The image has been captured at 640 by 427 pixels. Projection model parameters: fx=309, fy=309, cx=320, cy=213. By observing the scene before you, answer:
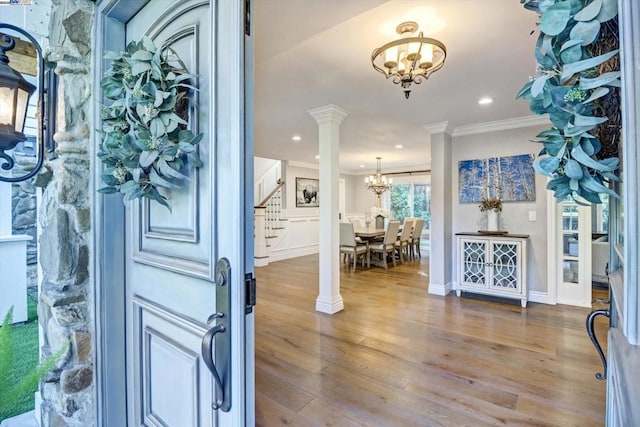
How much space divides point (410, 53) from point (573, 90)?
5.75 feet

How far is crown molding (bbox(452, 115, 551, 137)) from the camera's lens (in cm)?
400

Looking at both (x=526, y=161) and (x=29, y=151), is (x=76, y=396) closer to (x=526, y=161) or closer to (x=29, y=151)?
(x=29, y=151)

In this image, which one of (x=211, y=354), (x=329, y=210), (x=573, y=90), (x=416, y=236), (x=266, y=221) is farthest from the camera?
(x=416, y=236)

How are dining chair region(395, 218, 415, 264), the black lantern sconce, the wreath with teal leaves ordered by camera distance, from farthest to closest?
dining chair region(395, 218, 415, 264) < the black lantern sconce < the wreath with teal leaves

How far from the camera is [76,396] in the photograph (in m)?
1.32

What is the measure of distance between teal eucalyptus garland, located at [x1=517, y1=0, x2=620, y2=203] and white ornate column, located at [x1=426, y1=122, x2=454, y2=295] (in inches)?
159

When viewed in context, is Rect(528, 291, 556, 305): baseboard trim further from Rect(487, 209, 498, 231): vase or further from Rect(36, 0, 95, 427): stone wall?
Rect(36, 0, 95, 427): stone wall

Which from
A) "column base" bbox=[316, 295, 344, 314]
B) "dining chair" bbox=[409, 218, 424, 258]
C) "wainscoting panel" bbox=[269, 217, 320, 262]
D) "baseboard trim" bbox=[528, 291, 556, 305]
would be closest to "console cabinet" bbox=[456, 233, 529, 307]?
"baseboard trim" bbox=[528, 291, 556, 305]

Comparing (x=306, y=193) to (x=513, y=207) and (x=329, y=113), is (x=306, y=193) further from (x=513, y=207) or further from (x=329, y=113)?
(x=513, y=207)

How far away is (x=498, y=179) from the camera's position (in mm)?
4301

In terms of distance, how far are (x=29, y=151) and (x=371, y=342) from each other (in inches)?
134

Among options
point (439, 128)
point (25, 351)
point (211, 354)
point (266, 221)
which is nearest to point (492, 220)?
point (439, 128)

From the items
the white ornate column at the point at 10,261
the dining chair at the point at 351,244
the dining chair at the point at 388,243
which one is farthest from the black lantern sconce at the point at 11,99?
the dining chair at the point at 388,243

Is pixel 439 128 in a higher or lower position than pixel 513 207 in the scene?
higher
